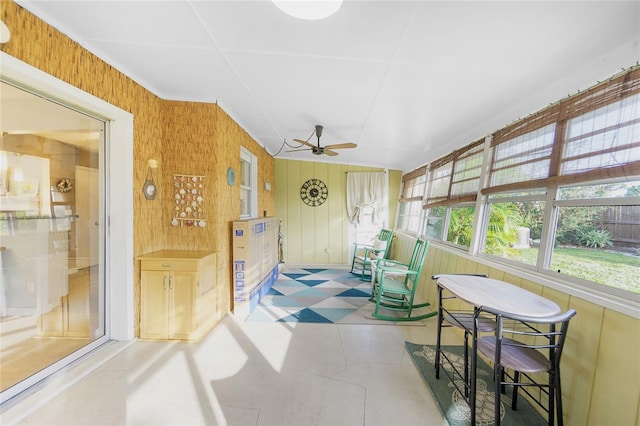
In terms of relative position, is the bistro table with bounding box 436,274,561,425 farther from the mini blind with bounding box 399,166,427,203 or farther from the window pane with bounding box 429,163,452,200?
the mini blind with bounding box 399,166,427,203

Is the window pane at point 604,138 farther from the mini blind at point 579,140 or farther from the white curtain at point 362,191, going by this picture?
the white curtain at point 362,191

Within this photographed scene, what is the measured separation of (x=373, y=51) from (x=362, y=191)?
3.89 m

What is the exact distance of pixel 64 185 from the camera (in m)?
2.05

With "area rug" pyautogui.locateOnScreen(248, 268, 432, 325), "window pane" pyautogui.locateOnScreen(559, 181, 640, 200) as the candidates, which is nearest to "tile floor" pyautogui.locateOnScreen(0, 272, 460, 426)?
"area rug" pyautogui.locateOnScreen(248, 268, 432, 325)

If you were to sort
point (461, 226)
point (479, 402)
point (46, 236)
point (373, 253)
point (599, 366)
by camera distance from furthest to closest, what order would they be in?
1. point (373, 253)
2. point (461, 226)
3. point (46, 236)
4. point (479, 402)
5. point (599, 366)

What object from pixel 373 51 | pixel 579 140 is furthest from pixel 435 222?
pixel 373 51

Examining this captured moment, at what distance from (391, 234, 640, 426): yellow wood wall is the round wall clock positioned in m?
4.27

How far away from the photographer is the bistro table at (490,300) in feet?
4.41

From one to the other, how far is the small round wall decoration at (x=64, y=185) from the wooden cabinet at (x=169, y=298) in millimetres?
792

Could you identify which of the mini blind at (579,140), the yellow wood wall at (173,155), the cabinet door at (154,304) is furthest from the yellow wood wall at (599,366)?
the cabinet door at (154,304)

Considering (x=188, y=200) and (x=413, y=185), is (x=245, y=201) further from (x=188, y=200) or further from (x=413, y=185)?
(x=413, y=185)

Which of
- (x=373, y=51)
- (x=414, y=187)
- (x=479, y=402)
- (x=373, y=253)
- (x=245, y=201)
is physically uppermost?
(x=373, y=51)

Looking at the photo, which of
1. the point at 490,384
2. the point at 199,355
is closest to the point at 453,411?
the point at 490,384

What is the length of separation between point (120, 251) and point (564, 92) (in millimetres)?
3833
